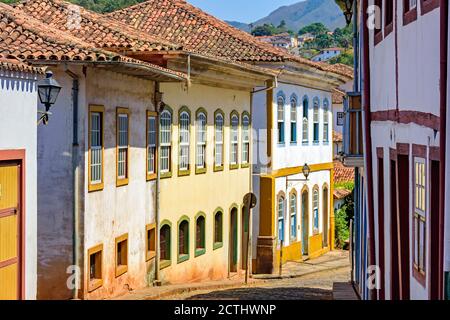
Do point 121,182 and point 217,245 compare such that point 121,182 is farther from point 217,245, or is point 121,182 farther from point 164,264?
point 217,245

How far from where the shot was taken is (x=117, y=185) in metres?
19.7

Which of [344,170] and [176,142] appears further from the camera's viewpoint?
[344,170]

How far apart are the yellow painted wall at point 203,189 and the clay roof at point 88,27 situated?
4.41 ft

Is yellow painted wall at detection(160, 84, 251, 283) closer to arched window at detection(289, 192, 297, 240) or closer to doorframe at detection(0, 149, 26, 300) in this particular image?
arched window at detection(289, 192, 297, 240)

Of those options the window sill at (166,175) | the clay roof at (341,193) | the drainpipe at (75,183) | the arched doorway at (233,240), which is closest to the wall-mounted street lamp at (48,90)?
the drainpipe at (75,183)

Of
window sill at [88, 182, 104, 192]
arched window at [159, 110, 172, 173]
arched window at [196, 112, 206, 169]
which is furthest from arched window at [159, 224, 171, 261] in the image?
window sill at [88, 182, 104, 192]

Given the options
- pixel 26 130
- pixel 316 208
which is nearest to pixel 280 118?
pixel 316 208

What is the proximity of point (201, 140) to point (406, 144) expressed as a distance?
13.5m

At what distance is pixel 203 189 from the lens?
25281mm

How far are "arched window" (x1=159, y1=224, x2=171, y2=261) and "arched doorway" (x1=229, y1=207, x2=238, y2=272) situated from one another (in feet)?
17.0
